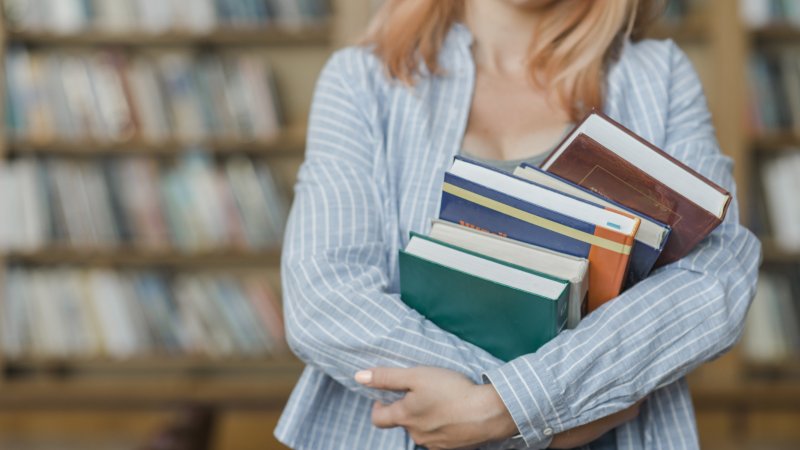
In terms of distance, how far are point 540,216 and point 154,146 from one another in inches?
101

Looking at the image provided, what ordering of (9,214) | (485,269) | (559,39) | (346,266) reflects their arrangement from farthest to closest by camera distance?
(9,214) < (559,39) < (346,266) < (485,269)

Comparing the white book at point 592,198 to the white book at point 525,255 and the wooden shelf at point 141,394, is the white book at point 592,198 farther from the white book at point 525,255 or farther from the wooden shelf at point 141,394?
the wooden shelf at point 141,394

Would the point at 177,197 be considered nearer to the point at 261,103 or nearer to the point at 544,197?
the point at 261,103

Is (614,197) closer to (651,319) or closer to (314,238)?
Result: (651,319)

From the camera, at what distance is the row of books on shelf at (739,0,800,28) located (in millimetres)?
A: 3408

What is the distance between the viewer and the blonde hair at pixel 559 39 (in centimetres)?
131

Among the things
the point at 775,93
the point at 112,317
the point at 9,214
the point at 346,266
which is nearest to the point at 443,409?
the point at 346,266

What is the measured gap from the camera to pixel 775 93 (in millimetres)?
3475

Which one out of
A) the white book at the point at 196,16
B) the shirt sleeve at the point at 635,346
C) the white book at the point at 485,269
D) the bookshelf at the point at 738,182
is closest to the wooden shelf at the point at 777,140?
the bookshelf at the point at 738,182

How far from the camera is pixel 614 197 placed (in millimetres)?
1073

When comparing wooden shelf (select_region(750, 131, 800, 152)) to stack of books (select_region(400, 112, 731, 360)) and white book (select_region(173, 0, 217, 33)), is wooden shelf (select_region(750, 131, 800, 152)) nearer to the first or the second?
white book (select_region(173, 0, 217, 33))

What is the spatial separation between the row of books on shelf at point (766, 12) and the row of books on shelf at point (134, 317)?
6.53 ft

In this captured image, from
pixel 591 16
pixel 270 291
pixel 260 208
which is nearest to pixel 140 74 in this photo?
pixel 260 208

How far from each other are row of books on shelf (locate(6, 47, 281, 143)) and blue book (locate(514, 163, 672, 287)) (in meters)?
2.43
